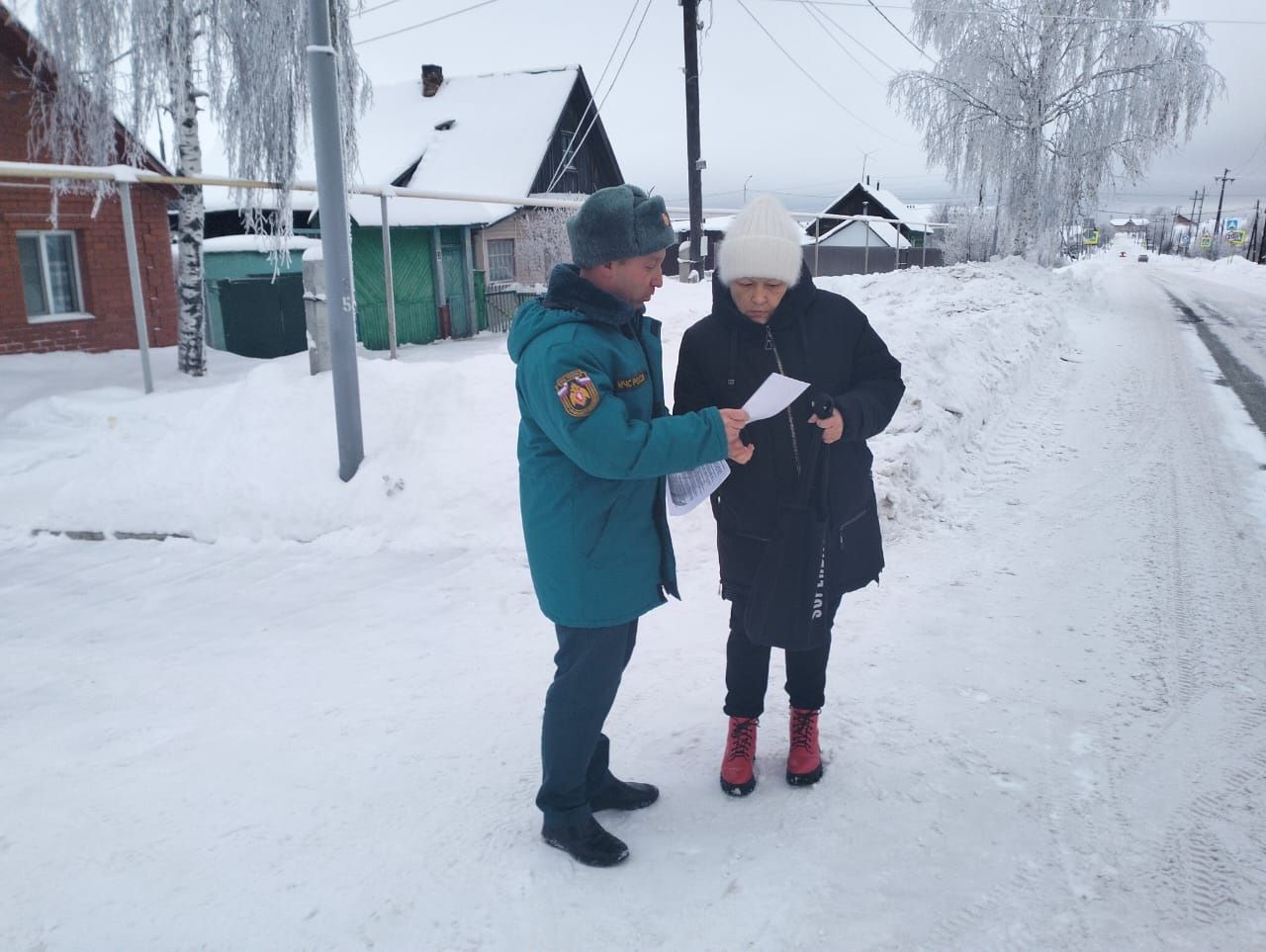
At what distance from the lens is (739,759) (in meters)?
2.61

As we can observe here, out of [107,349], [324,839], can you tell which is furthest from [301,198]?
[324,839]

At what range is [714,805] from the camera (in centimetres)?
254

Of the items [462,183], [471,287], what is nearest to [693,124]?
[471,287]

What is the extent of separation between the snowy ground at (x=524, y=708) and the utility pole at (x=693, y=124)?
1063 centimetres

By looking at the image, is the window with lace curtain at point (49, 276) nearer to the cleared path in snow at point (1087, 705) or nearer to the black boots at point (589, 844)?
the cleared path in snow at point (1087, 705)

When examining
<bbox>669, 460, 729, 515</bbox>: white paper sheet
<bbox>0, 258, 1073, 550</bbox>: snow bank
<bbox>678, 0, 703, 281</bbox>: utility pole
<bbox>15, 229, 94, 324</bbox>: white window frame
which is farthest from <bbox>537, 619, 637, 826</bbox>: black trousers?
<bbox>678, 0, 703, 281</bbox>: utility pole

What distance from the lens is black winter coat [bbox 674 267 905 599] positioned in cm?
245

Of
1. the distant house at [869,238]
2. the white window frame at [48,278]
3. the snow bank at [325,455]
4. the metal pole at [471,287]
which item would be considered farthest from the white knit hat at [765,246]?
the distant house at [869,238]

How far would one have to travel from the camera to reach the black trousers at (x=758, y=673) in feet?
8.49

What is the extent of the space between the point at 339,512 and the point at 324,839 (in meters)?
3.09

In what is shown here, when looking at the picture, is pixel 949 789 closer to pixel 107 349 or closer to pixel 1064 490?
pixel 1064 490

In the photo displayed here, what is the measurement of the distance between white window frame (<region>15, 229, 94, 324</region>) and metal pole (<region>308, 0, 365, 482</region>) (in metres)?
8.84

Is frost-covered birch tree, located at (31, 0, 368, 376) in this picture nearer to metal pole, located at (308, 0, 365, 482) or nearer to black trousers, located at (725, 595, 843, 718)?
metal pole, located at (308, 0, 365, 482)

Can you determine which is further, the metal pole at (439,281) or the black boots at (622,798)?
the metal pole at (439,281)
